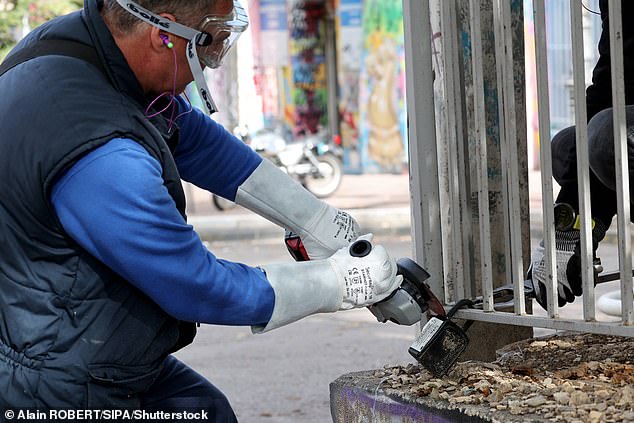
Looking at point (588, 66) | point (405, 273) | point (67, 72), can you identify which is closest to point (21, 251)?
point (67, 72)

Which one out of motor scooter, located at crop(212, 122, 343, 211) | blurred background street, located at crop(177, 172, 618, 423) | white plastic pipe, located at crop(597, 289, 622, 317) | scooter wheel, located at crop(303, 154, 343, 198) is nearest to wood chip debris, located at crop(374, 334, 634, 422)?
white plastic pipe, located at crop(597, 289, 622, 317)

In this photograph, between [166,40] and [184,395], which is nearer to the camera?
[166,40]

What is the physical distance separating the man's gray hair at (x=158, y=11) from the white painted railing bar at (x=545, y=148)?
34.0 inches

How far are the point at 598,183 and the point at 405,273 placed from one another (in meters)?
0.83

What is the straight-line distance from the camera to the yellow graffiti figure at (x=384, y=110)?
18578 mm

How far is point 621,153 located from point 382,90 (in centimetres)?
1640

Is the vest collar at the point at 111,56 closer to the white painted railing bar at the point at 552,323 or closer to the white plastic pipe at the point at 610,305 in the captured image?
the white painted railing bar at the point at 552,323

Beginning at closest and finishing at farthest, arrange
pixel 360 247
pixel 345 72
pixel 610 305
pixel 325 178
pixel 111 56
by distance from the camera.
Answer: pixel 111 56 < pixel 360 247 < pixel 610 305 < pixel 325 178 < pixel 345 72

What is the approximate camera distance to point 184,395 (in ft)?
8.88

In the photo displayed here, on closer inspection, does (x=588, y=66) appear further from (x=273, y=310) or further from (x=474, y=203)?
(x=273, y=310)

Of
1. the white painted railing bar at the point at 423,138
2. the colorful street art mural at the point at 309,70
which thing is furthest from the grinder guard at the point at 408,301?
the colorful street art mural at the point at 309,70

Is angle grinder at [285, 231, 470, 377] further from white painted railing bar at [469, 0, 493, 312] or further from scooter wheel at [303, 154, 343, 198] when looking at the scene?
scooter wheel at [303, 154, 343, 198]

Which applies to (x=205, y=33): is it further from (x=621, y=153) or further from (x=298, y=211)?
(x=621, y=153)

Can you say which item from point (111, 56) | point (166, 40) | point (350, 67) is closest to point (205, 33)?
point (166, 40)
